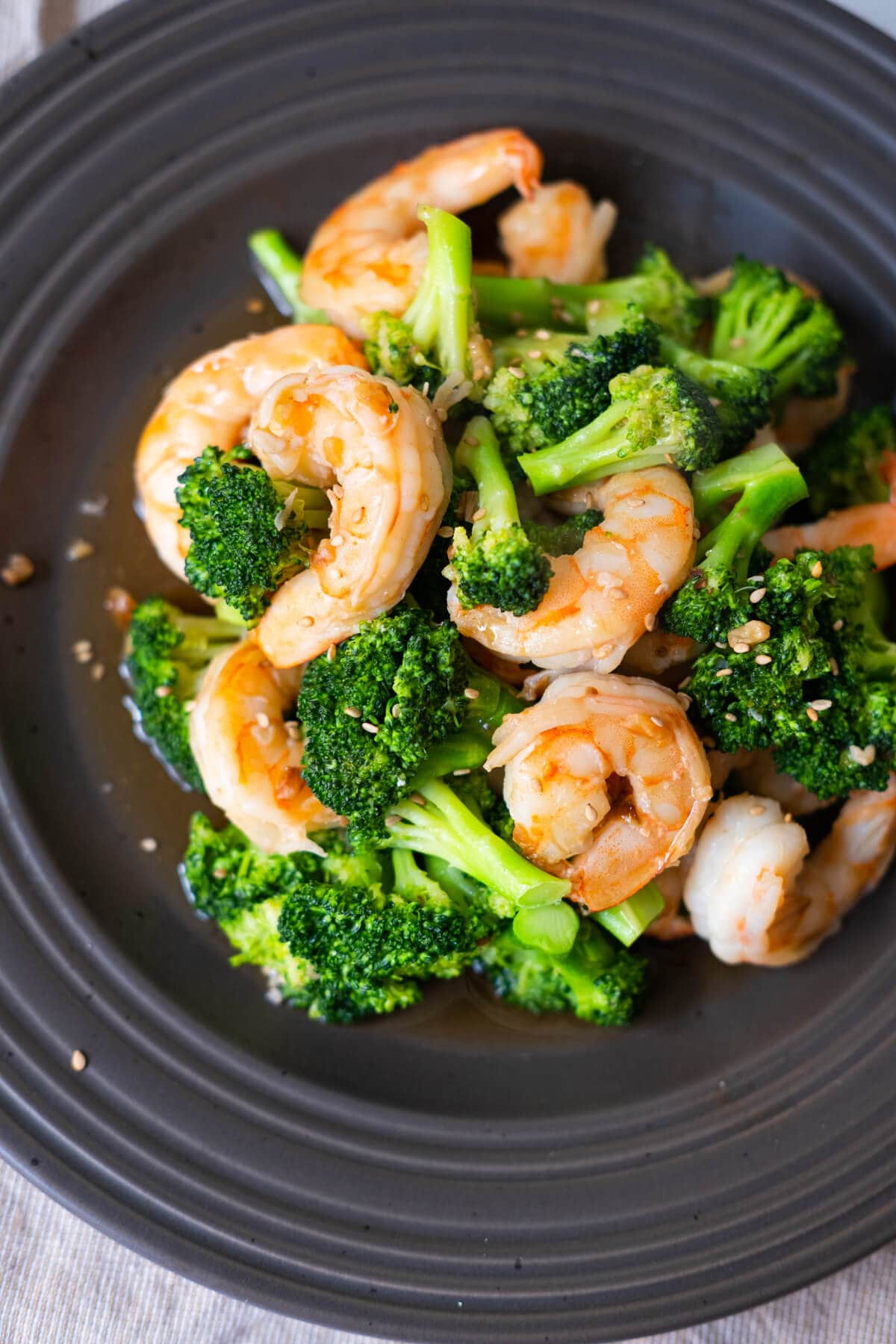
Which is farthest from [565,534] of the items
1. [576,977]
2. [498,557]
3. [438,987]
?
[438,987]

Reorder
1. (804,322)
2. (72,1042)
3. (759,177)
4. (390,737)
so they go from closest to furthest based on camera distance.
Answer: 1. (390,737)
2. (72,1042)
3. (804,322)
4. (759,177)

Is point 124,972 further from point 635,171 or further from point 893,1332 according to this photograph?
point 635,171

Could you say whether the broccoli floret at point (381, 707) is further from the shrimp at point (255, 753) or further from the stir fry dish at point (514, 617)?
the shrimp at point (255, 753)

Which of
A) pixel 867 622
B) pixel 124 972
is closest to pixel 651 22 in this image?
pixel 867 622

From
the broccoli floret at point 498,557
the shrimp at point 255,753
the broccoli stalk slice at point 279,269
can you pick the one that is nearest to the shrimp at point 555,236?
the broccoli stalk slice at point 279,269

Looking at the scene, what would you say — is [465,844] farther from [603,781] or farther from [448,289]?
[448,289]

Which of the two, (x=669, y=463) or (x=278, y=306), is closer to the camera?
(x=669, y=463)
